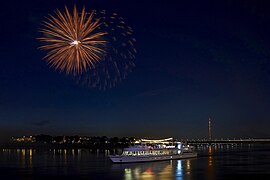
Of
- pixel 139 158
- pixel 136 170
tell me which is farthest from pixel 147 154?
pixel 136 170

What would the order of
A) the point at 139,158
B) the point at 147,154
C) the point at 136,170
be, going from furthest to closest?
1. the point at 147,154
2. the point at 139,158
3. the point at 136,170

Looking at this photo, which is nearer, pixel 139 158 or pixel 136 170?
pixel 136 170

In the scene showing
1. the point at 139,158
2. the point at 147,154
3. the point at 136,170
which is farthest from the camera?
the point at 147,154

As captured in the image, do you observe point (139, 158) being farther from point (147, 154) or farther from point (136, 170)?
point (136, 170)

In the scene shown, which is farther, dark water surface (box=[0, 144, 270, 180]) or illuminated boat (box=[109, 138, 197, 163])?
illuminated boat (box=[109, 138, 197, 163])

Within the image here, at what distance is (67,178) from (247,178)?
86.3ft

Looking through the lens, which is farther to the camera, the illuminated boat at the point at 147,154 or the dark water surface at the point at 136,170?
the illuminated boat at the point at 147,154

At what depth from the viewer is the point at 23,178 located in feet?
189

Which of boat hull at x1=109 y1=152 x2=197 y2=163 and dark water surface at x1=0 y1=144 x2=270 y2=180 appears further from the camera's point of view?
boat hull at x1=109 y1=152 x2=197 y2=163

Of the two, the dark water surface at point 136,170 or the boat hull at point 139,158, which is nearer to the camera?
the dark water surface at point 136,170

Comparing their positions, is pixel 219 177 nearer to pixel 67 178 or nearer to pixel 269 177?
pixel 269 177

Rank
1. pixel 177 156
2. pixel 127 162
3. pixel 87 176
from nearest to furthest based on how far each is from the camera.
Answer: pixel 87 176, pixel 127 162, pixel 177 156

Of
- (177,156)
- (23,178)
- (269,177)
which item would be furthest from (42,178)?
(177,156)

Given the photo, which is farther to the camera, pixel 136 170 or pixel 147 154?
pixel 147 154
